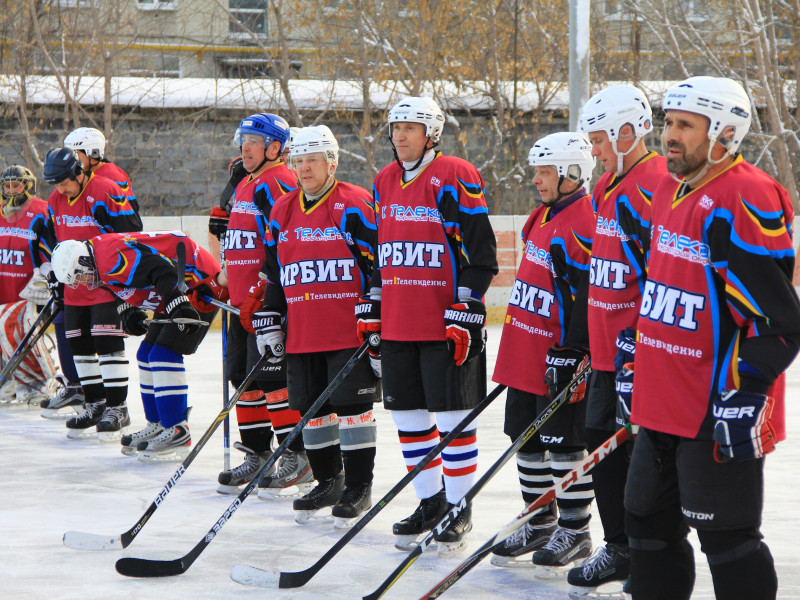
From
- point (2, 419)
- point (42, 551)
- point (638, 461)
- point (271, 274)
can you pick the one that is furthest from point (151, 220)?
point (638, 461)

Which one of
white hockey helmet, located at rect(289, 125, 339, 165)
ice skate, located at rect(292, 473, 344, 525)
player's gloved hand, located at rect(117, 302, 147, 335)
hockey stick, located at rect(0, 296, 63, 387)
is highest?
white hockey helmet, located at rect(289, 125, 339, 165)

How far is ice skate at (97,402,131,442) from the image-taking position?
200 inches

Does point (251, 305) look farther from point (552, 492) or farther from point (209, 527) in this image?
point (552, 492)

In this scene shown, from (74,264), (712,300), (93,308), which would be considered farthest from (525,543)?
(93,308)

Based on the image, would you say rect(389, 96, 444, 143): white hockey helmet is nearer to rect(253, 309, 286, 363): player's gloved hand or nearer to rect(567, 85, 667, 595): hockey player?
rect(567, 85, 667, 595): hockey player

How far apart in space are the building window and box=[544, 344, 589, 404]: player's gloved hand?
973 cm

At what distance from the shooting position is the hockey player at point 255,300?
4.02 meters

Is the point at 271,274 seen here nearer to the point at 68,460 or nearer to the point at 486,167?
the point at 68,460

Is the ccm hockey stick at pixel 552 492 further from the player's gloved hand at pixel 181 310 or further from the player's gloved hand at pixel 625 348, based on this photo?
the player's gloved hand at pixel 181 310

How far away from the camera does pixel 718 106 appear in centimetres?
206

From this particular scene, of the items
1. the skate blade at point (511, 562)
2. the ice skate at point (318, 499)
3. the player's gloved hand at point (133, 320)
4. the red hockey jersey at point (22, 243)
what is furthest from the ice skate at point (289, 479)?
the red hockey jersey at point (22, 243)

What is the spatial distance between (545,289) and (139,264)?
6.99ft

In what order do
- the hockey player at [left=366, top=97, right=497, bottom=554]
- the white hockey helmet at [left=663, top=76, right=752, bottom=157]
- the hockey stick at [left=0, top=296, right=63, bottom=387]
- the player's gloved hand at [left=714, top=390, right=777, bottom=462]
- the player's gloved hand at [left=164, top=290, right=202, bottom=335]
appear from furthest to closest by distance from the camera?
the hockey stick at [left=0, top=296, right=63, bottom=387]
the player's gloved hand at [left=164, top=290, right=202, bottom=335]
the hockey player at [left=366, top=97, right=497, bottom=554]
the white hockey helmet at [left=663, top=76, right=752, bottom=157]
the player's gloved hand at [left=714, top=390, right=777, bottom=462]

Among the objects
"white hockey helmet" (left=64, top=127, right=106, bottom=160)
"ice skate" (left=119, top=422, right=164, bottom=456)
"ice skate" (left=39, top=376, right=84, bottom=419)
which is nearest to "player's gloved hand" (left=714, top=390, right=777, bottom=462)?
"ice skate" (left=119, top=422, right=164, bottom=456)
